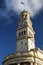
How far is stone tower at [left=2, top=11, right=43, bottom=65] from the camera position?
77.2 meters

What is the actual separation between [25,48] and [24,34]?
18.4 feet

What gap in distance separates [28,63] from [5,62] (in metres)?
8.65

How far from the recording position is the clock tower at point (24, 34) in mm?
88062

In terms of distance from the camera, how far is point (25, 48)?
8750cm

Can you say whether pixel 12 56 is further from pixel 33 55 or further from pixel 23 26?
pixel 23 26

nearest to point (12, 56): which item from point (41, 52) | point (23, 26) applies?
point (41, 52)

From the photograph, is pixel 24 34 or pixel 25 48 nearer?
pixel 25 48

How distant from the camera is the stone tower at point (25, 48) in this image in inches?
3038

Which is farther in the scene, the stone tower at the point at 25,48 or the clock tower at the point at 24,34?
the clock tower at the point at 24,34

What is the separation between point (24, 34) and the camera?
89.9m

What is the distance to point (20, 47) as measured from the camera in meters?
89.2

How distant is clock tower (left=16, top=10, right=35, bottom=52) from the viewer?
88062 millimetres

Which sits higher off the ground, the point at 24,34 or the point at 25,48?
the point at 24,34

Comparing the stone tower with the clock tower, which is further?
the clock tower
